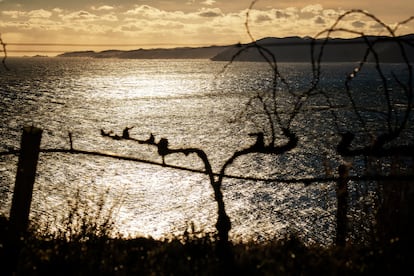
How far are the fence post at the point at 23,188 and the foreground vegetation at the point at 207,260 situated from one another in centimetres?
8

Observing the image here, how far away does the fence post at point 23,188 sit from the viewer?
4559 mm

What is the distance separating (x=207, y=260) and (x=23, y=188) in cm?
199

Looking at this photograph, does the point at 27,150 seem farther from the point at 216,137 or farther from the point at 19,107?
the point at 19,107

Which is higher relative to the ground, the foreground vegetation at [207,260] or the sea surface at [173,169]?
the foreground vegetation at [207,260]

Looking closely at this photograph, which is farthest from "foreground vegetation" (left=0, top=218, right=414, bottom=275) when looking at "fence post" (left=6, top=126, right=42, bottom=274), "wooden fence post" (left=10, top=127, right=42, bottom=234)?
"wooden fence post" (left=10, top=127, right=42, bottom=234)

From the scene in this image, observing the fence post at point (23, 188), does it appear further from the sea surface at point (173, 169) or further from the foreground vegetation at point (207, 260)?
the sea surface at point (173, 169)

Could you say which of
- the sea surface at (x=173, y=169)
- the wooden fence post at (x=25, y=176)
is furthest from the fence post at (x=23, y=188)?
the sea surface at (x=173, y=169)

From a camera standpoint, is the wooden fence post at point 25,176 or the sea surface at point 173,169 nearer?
the wooden fence post at point 25,176

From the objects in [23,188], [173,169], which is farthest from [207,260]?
[173,169]

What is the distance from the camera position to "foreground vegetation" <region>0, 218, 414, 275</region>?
4375mm

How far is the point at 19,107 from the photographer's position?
11669cm

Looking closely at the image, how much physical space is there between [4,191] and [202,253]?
5815 cm

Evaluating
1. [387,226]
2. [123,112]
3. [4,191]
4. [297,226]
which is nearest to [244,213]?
[297,226]

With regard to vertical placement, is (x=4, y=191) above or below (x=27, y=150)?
below
